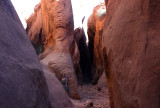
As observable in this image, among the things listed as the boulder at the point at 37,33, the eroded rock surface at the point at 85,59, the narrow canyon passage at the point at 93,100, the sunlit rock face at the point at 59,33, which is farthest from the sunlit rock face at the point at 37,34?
the eroded rock surface at the point at 85,59

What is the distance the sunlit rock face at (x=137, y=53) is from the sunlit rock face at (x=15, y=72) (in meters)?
1.06

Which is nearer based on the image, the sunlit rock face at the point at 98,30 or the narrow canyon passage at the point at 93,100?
the narrow canyon passage at the point at 93,100

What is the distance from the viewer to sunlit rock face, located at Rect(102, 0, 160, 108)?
1.82 metres

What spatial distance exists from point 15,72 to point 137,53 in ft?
4.51

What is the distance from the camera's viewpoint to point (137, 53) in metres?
2.09

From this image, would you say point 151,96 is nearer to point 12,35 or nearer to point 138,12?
point 138,12

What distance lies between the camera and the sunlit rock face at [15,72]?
4.80 ft

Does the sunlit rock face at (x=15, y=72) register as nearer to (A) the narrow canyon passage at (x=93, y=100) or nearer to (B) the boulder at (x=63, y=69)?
(A) the narrow canyon passage at (x=93, y=100)

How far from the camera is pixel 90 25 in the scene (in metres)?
13.6

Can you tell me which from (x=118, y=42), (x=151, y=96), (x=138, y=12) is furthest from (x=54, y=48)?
(x=151, y=96)

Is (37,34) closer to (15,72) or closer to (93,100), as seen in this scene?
(93,100)

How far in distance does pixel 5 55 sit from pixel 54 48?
5.04 m

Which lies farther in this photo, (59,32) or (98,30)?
(98,30)

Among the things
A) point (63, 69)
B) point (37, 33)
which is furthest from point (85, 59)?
point (63, 69)
